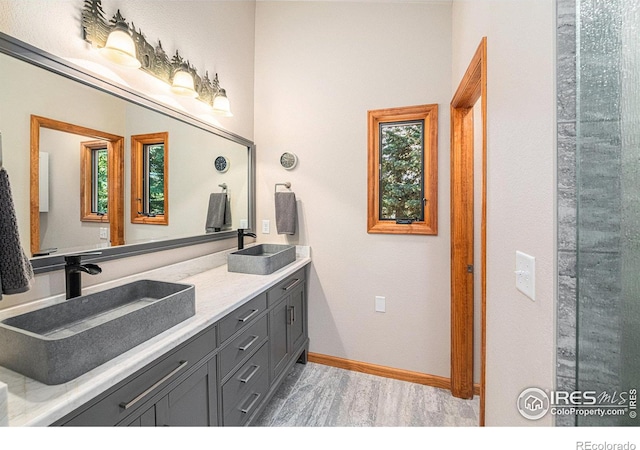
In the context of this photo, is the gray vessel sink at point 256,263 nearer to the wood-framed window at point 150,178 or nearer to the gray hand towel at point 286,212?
the gray hand towel at point 286,212

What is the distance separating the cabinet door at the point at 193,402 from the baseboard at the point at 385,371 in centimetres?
132

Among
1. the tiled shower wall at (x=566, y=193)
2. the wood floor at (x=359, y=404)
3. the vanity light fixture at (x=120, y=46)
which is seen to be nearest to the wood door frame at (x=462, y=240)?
the wood floor at (x=359, y=404)

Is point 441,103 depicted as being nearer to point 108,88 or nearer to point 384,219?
point 384,219

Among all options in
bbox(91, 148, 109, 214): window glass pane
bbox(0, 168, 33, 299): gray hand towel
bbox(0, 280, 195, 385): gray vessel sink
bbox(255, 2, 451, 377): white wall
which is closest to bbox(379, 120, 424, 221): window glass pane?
bbox(255, 2, 451, 377): white wall

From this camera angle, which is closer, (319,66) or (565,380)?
(565,380)

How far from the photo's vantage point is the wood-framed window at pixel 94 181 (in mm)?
1370

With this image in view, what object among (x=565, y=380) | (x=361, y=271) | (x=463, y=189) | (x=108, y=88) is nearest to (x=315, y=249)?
(x=361, y=271)

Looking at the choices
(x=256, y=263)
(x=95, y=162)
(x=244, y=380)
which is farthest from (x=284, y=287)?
(x=95, y=162)

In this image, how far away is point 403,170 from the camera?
7.54 ft

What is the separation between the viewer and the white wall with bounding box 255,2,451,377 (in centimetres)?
219

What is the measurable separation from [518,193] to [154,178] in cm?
183

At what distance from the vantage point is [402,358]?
2.31 metres

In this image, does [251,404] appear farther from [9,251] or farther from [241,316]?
[9,251]
